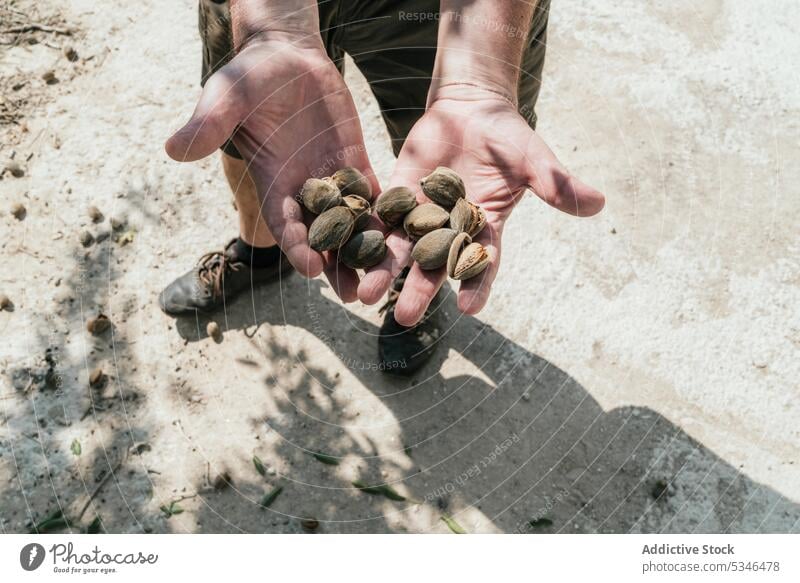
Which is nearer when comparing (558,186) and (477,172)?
(558,186)

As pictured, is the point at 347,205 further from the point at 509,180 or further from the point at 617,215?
the point at 617,215

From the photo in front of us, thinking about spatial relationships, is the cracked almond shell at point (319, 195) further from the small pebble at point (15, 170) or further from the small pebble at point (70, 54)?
the small pebble at point (70, 54)

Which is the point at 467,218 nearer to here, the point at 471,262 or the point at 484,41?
the point at 471,262

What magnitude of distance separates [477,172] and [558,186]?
52 centimetres

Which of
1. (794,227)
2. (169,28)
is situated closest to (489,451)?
(794,227)

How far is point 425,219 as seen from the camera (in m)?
3.23

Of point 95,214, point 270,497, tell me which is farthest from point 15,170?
point 270,497

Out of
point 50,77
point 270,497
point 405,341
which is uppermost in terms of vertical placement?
point 50,77

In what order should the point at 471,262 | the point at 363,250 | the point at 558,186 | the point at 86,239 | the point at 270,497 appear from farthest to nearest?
the point at 86,239
the point at 270,497
the point at 363,250
the point at 471,262
the point at 558,186

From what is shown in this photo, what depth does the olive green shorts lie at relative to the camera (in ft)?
11.2

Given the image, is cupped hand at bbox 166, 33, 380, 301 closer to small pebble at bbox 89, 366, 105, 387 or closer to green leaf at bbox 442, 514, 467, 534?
green leaf at bbox 442, 514, 467, 534

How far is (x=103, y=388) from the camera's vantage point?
409 cm

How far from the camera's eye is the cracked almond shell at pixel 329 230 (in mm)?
3191

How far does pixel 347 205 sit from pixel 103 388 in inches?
73.0
